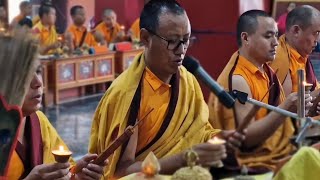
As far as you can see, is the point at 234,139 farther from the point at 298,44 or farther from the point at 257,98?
the point at 298,44

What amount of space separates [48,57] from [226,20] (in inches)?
151

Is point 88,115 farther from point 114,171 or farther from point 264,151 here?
point 264,151

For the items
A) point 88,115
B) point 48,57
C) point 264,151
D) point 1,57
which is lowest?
point 88,115

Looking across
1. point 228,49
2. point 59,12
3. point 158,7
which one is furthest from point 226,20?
point 59,12

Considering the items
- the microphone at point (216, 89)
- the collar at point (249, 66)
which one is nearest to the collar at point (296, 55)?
the collar at point (249, 66)

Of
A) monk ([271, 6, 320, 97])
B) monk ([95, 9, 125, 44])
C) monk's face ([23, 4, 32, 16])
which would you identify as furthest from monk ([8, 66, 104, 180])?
monk ([95, 9, 125, 44])

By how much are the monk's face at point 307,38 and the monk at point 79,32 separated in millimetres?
5511

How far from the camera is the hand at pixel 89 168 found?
2.11 metres

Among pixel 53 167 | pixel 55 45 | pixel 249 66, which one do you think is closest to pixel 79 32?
pixel 55 45

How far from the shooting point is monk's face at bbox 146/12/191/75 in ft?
7.97

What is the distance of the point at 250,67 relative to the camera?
3125 mm

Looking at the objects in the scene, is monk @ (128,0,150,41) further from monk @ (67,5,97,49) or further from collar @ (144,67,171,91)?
collar @ (144,67,171,91)

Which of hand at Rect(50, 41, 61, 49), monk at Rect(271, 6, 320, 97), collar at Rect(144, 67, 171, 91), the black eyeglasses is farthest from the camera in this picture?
hand at Rect(50, 41, 61, 49)

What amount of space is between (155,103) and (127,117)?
0.13 metres
